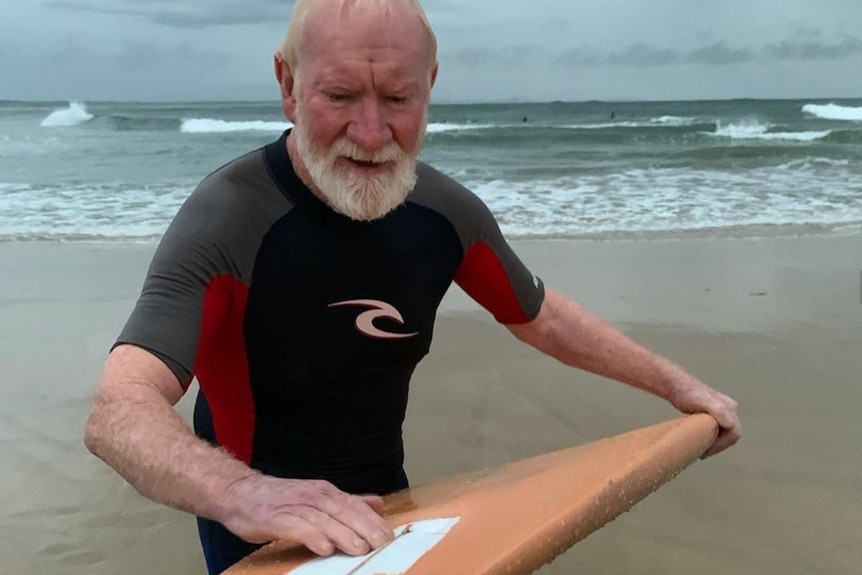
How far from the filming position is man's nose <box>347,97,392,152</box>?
1.74 m

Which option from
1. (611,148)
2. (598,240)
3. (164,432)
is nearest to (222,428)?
(164,432)

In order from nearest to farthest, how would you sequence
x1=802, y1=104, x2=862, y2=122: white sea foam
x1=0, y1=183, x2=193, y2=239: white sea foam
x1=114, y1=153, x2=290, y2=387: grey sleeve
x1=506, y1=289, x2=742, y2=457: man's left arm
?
x1=114, y1=153, x2=290, y2=387: grey sleeve
x1=506, y1=289, x2=742, y2=457: man's left arm
x1=0, y1=183, x2=193, y2=239: white sea foam
x1=802, y1=104, x2=862, y2=122: white sea foam

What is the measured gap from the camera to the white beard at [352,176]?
5.89ft

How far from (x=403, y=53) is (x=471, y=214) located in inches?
22.0

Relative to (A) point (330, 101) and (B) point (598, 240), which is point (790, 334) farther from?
(A) point (330, 101)

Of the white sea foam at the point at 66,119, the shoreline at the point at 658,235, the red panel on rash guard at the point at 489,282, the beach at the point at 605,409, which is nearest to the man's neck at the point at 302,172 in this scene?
the red panel on rash guard at the point at 489,282

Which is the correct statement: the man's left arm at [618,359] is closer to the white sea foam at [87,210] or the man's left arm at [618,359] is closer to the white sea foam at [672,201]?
the white sea foam at [672,201]

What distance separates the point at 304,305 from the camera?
6.24 ft

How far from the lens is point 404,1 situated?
1.76 meters

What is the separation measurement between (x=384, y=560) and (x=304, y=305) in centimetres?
77

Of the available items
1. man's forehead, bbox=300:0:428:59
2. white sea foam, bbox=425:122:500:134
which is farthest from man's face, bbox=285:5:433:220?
white sea foam, bbox=425:122:500:134

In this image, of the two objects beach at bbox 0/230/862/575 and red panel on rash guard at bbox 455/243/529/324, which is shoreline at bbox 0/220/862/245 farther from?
red panel on rash guard at bbox 455/243/529/324

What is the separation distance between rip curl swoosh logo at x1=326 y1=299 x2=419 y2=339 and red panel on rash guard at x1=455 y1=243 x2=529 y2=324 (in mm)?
306

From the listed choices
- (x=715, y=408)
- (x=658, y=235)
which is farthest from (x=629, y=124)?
(x=715, y=408)
